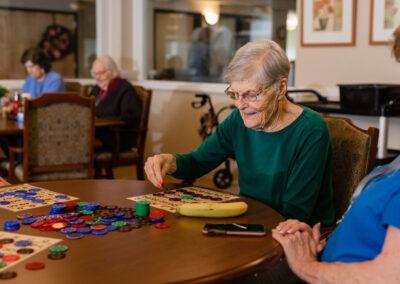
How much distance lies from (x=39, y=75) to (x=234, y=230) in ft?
13.7

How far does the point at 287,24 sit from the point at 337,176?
3.09 metres

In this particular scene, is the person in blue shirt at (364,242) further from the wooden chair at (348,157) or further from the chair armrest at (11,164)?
the chair armrest at (11,164)

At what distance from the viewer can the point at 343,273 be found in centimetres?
129

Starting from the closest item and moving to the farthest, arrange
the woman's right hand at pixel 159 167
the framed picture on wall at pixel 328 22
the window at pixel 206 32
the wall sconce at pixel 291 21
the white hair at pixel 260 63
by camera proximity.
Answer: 1. the white hair at pixel 260 63
2. the woman's right hand at pixel 159 167
3. the framed picture on wall at pixel 328 22
4. the wall sconce at pixel 291 21
5. the window at pixel 206 32

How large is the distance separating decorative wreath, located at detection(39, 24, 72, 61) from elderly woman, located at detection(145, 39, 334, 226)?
4.66m

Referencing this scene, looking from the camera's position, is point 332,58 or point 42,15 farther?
point 42,15

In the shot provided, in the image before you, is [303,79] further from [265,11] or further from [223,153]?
[223,153]

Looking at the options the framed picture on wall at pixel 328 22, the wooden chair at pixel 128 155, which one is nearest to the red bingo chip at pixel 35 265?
the wooden chair at pixel 128 155

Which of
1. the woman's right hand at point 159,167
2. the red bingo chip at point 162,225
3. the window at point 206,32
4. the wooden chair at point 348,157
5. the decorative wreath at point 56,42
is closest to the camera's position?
the red bingo chip at point 162,225

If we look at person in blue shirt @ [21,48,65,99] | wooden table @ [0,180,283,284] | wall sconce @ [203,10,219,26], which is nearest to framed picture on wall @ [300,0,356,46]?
wall sconce @ [203,10,219,26]

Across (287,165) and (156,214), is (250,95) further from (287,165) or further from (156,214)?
(156,214)

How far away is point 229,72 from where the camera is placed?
74.8 inches

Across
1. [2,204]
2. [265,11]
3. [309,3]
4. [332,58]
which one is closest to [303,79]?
[332,58]

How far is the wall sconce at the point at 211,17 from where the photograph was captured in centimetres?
562
